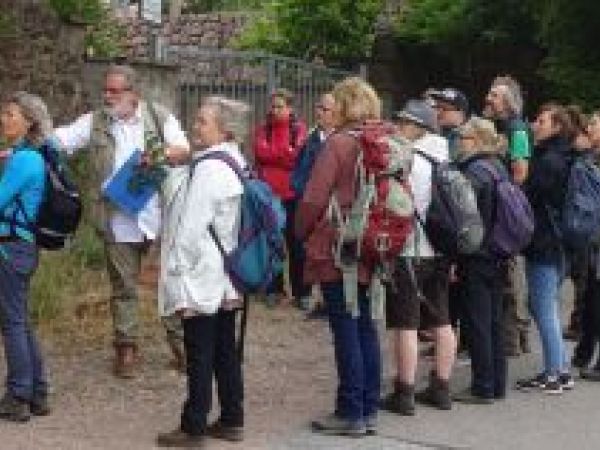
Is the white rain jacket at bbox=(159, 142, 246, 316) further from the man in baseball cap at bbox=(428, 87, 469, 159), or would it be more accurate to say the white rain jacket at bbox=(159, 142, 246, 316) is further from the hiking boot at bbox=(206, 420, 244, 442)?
the man in baseball cap at bbox=(428, 87, 469, 159)

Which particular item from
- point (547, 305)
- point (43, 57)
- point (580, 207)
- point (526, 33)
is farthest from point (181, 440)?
point (526, 33)

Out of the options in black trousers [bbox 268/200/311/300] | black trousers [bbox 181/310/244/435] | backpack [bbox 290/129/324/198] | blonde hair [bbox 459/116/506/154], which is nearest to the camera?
black trousers [bbox 181/310/244/435]

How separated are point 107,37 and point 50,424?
1059 cm

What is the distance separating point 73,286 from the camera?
441 inches

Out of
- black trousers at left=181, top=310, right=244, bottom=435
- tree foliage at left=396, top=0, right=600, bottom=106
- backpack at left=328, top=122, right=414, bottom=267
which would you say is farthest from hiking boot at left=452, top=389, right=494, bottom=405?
tree foliage at left=396, top=0, right=600, bottom=106

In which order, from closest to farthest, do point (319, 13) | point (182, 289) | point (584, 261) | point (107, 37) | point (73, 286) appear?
point (182, 289) → point (584, 261) → point (73, 286) → point (107, 37) → point (319, 13)

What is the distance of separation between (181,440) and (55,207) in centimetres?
139

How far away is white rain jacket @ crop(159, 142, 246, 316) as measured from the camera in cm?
734

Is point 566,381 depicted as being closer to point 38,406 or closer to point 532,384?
point 532,384

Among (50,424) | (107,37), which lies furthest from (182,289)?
(107,37)

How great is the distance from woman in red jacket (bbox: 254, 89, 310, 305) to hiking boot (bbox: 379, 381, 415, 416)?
3.52m

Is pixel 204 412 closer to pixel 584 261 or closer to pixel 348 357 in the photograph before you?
pixel 348 357

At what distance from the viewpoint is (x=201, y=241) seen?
735 centimetres

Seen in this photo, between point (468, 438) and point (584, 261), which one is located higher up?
point (584, 261)
